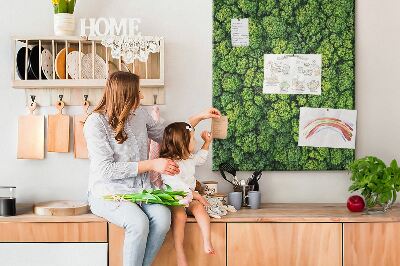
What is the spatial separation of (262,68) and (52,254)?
1.54 m

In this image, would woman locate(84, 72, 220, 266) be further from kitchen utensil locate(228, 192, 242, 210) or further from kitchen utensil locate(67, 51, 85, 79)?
kitchen utensil locate(228, 192, 242, 210)

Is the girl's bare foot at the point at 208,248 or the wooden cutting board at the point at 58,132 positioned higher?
the wooden cutting board at the point at 58,132

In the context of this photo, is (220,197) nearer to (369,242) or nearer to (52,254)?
(369,242)

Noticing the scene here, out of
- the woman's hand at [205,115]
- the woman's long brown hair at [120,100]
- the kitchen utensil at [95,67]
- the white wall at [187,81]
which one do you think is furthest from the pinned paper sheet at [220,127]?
the kitchen utensil at [95,67]

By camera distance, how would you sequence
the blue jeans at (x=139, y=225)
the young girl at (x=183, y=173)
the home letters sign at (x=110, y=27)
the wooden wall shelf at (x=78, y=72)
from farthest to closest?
the home letters sign at (x=110, y=27)
the wooden wall shelf at (x=78, y=72)
the young girl at (x=183, y=173)
the blue jeans at (x=139, y=225)

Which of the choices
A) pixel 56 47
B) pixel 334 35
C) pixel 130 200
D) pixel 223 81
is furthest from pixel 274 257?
pixel 56 47

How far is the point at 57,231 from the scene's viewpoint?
3029 millimetres

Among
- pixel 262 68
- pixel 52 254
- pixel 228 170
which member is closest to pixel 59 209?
pixel 52 254

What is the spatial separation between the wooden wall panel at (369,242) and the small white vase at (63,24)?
1817 mm

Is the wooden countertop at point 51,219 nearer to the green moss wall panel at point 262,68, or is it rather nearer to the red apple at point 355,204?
the green moss wall panel at point 262,68

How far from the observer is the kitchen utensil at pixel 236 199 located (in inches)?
130

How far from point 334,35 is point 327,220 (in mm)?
1097

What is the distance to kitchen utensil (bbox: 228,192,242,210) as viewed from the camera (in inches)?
130

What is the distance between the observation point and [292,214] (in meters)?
3.11
